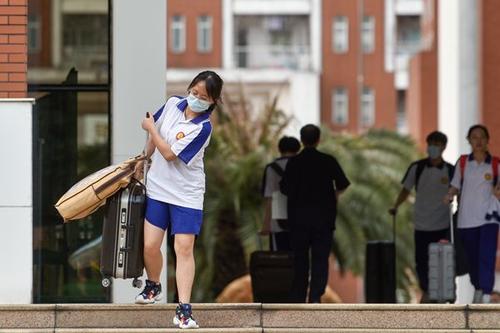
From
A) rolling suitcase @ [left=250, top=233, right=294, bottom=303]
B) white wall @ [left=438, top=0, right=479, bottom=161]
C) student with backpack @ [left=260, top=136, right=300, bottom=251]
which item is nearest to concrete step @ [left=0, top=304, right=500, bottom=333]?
rolling suitcase @ [left=250, top=233, right=294, bottom=303]

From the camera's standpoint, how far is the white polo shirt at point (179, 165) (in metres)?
13.0

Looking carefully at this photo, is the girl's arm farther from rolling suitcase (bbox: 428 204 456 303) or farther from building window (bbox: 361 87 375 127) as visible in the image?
building window (bbox: 361 87 375 127)

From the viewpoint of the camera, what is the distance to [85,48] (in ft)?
60.8

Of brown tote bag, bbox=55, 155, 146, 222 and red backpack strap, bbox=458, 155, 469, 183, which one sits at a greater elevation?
red backpack strap, bbox=458, 155, 469, 183

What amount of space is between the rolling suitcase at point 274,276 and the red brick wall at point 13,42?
3.59m

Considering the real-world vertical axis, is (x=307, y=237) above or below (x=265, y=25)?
below

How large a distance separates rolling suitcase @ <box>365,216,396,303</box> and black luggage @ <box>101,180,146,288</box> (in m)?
8.44

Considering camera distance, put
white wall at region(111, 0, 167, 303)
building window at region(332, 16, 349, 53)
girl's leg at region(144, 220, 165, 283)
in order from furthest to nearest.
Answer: building window at region(332, 16, 349, 53), white wall at region(111, 0, 167, 303), girl's leg at region(144, 220, 165, 283)

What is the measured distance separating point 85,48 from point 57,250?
A: 2.53 m

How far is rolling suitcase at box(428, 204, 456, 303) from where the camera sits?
58.7 feet

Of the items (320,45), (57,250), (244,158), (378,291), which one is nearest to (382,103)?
(320,45)

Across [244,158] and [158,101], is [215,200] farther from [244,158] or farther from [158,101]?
[158,101]

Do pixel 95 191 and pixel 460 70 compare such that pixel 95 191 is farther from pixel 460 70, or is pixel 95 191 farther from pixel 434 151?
pixel 460 70

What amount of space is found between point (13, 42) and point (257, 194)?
20.8 metres
